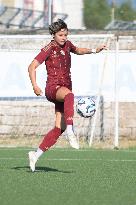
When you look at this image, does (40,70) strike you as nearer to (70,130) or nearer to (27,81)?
(27,81)

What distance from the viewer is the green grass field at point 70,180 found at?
30.4 feet

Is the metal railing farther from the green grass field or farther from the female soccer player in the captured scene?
the female soccer player

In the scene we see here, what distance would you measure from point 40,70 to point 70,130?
8.45m

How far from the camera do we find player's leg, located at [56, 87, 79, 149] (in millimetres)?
12070

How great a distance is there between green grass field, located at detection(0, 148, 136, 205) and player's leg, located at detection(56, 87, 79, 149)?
459 millimetres

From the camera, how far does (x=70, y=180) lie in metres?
11.1

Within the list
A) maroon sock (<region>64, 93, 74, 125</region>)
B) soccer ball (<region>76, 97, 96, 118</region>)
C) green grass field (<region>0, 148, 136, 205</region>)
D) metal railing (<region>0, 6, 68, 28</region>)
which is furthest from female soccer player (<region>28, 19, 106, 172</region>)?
metal railing (<region>0, 6, 68, 28</region>)

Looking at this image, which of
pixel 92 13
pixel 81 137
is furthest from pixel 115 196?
pixel 92 13

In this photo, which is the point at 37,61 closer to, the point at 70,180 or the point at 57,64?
the point at 57,64

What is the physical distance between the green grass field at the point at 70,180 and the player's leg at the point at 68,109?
459 millimetres

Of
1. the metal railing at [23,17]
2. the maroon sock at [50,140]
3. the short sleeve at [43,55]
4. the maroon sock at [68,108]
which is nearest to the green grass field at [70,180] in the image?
the maroon sock at [50,140]

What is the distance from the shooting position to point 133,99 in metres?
20.7

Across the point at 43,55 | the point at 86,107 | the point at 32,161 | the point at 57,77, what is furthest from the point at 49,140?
the point at 86,107

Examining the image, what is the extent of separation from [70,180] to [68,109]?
1381 millimetres
